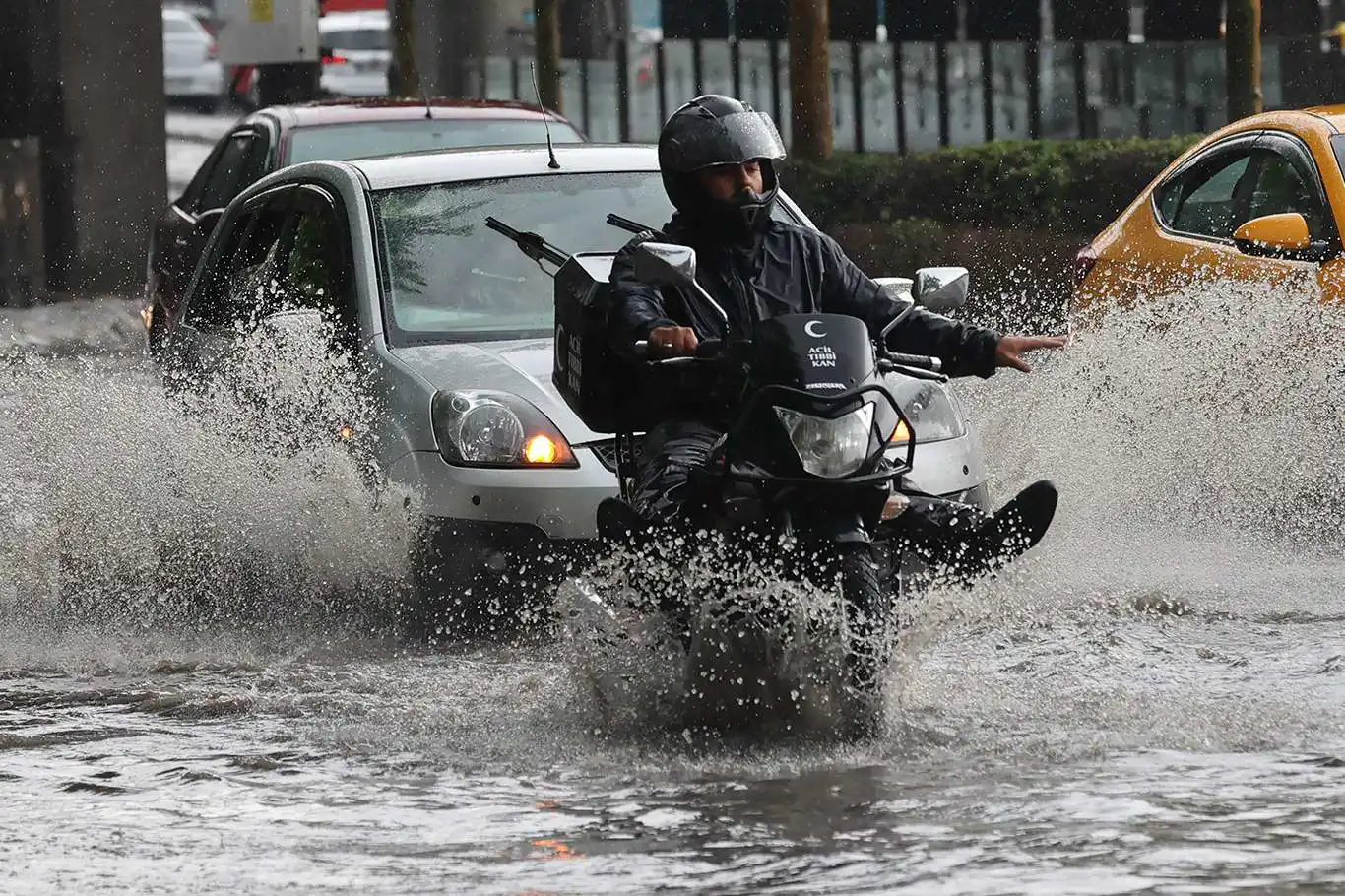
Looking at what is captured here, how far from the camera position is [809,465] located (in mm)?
5918

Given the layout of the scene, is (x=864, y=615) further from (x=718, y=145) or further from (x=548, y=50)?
(x=548, y=50)

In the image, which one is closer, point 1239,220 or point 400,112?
point 1239,220

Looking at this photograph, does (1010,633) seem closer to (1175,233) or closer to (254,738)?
(254,738)

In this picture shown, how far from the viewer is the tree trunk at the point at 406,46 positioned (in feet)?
78.3

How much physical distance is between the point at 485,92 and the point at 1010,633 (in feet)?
74.8

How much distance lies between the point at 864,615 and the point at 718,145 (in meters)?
1.24

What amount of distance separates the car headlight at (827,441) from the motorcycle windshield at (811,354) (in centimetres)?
6

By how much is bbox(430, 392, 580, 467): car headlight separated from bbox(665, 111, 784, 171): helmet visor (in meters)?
1.51

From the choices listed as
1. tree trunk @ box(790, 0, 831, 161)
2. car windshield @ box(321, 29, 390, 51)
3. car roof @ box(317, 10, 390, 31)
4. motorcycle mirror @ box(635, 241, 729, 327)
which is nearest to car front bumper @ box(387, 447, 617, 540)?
motorcycle mirror @ box(635, 241, 729, 327)

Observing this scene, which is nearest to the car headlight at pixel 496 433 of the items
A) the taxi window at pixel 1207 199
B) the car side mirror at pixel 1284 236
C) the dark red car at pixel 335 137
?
A: the car side mirror at pixel 1284 236

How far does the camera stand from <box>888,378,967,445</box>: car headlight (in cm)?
817

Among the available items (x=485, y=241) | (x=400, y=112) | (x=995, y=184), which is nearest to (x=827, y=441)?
(x=485, y=241)

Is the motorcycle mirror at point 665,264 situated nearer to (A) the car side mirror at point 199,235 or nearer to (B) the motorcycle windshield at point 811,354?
(B) the motorcycle windshield at point 811,354

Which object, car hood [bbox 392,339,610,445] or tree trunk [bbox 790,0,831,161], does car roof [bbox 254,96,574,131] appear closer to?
tree trunk [bbox 790,0,831,161]
